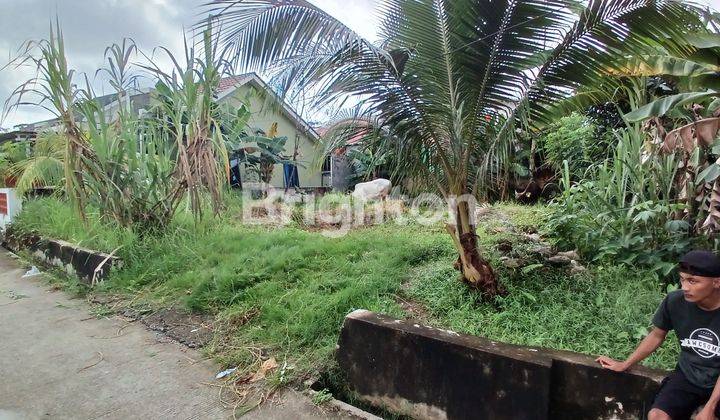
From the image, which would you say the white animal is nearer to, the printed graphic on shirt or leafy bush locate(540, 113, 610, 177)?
leafy bush locate(540, 113, 610, 177)

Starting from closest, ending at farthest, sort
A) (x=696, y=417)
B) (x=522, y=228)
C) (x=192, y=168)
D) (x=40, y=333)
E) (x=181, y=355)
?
(x=696, y=417)
(x=181, y=355)
(x=40, y=333)
(x=192, y=168)
(x=522, y=228)

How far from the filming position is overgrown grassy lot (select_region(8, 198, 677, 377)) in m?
2.72

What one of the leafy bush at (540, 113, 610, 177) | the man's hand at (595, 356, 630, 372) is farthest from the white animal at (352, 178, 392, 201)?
the man's hand at (595, 356, 630, 372)

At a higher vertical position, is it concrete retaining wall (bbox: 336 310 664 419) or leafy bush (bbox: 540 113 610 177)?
leafy bush (bbox: 540 113 610 177)

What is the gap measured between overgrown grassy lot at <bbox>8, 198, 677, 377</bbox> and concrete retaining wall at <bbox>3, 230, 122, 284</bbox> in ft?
0.46

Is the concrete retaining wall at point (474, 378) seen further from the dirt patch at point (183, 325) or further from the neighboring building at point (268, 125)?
the neighboring building at point (268, 125)

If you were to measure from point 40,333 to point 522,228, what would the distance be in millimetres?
4934

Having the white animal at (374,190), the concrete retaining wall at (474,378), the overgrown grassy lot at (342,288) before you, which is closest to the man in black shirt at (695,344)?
the concrete retaining wall at (474,378)

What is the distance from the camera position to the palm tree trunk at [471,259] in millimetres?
3127

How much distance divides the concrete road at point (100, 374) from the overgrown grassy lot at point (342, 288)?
0.30 m

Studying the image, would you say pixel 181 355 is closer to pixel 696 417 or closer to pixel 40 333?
pixel 40 333

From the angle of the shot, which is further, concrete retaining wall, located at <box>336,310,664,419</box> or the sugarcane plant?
the sugarcane plant

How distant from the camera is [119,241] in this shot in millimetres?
4652

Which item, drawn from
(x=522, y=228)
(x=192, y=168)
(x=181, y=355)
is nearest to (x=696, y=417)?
(x=181, y=355)
